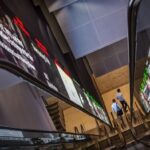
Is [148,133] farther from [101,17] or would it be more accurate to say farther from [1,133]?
[1,133]

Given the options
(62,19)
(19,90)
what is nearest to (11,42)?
(19,90)

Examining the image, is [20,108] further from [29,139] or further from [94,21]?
[94,21]

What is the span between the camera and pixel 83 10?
43.8 ft

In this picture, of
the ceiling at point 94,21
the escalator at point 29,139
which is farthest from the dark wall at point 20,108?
the ceiling at point 94,21

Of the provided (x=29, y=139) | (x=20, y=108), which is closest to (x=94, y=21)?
(x=20, y=108)

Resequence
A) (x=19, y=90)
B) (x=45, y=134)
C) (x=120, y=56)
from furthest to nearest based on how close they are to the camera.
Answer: (x=120, y=56), (x=19, y=90), (x=45, y=134)

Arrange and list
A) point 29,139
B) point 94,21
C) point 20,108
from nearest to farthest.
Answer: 1. point 29,139
2. point 20,108
3. point 94,21

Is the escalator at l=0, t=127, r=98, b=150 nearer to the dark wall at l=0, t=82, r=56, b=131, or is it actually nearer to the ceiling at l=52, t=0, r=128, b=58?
the dark wall at l=0, t=82, r=56, b=131

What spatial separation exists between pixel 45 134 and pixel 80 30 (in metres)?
8.57

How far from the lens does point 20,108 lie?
8125 millimetres

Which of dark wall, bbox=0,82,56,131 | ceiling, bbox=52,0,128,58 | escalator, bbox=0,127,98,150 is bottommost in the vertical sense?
escalator, bbox=0,127,98,150

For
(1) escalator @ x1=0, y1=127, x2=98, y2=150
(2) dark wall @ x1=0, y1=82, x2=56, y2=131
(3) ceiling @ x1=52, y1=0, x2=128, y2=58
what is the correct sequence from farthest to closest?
1. (3) ceiling @ x1=52, y1=0, x2=128, y2=58
2. (2) dark wall @ x1=0, y1=82, x2=56, y2=131
3. (1) escalator @ x1=0, y1=127, x2=98, y2=150

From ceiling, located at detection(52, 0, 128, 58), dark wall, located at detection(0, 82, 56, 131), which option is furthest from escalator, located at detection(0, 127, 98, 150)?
ceiling, located at detection(52, 0, 128, 58)

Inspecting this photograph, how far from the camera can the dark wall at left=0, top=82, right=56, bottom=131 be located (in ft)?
23.1
